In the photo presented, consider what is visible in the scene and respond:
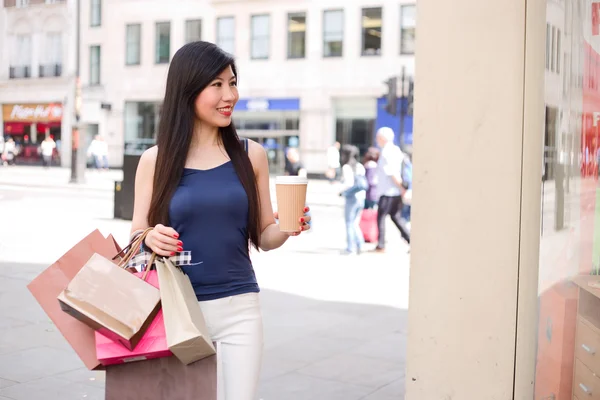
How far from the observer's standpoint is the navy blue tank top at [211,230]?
9.05 ft

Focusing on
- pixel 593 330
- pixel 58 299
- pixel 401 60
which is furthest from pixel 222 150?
pixel 401 60

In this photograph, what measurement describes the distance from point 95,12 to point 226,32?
8.73 metres

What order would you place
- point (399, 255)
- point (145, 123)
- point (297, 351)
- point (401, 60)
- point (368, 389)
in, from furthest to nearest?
1. point (145, 123)
2. point (401, 60)
3. point (399, 255)
4. point (297, 351)
5. point (368, 389)

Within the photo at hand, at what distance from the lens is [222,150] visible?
9.64 ft

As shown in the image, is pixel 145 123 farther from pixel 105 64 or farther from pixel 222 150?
pixel 222 150

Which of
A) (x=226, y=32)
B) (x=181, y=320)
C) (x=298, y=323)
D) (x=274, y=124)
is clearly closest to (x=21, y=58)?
(x=226, y=32)

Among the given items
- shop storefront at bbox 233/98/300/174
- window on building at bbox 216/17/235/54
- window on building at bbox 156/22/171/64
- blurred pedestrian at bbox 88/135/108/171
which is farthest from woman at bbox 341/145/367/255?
window on building at bbox 156/22/171/64

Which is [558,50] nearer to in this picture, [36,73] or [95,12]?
[95,12]

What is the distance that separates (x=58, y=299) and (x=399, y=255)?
978 cm

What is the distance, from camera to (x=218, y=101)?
9.39ft

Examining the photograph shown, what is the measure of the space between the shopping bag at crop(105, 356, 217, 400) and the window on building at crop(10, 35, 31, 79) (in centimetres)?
4587

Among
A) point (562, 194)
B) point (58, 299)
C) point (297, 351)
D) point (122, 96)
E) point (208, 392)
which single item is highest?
point (122, 96)

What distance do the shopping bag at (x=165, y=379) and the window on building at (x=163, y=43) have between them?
38.5 metres

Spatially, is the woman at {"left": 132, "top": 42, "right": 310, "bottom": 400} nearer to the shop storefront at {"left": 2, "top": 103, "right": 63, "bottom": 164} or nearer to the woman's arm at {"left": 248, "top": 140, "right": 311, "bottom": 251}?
the woman's arm at {"left": 248, "top": 140, "right": 311, "bottom": 251}
